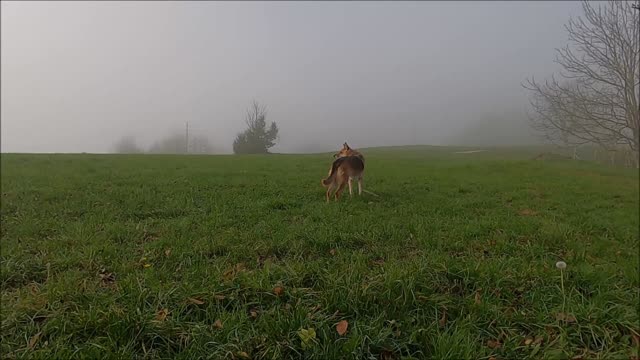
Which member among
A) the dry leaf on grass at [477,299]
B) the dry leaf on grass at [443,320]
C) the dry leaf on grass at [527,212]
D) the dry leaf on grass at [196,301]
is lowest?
the dry leaf on grass at [443,320]

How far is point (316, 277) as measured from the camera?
13.9 feet

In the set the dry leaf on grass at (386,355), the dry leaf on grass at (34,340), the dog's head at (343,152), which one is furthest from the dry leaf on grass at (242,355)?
the dog's head at (343,152)

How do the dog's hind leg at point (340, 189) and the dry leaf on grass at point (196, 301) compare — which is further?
the dog's hind leg at point (340, 189)

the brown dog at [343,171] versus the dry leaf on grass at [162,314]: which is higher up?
the brown dog at [343,171]

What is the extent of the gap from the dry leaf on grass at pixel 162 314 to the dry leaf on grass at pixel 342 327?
4.95 ft

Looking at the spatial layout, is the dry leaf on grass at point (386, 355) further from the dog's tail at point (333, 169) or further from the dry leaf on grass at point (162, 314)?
the dog's tail at point (333, 169)

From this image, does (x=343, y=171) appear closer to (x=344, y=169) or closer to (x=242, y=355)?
(x=344, y=169)

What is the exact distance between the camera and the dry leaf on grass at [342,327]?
3.26 meters

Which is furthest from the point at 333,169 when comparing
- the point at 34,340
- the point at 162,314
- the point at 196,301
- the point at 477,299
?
the point at 34,340

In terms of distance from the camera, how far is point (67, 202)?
8.12 m

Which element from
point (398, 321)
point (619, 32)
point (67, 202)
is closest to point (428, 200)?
point (398, 321)

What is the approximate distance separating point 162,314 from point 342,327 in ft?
5.20

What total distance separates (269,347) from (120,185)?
368 inches

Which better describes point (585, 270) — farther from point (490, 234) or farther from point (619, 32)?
point (619, 32)
